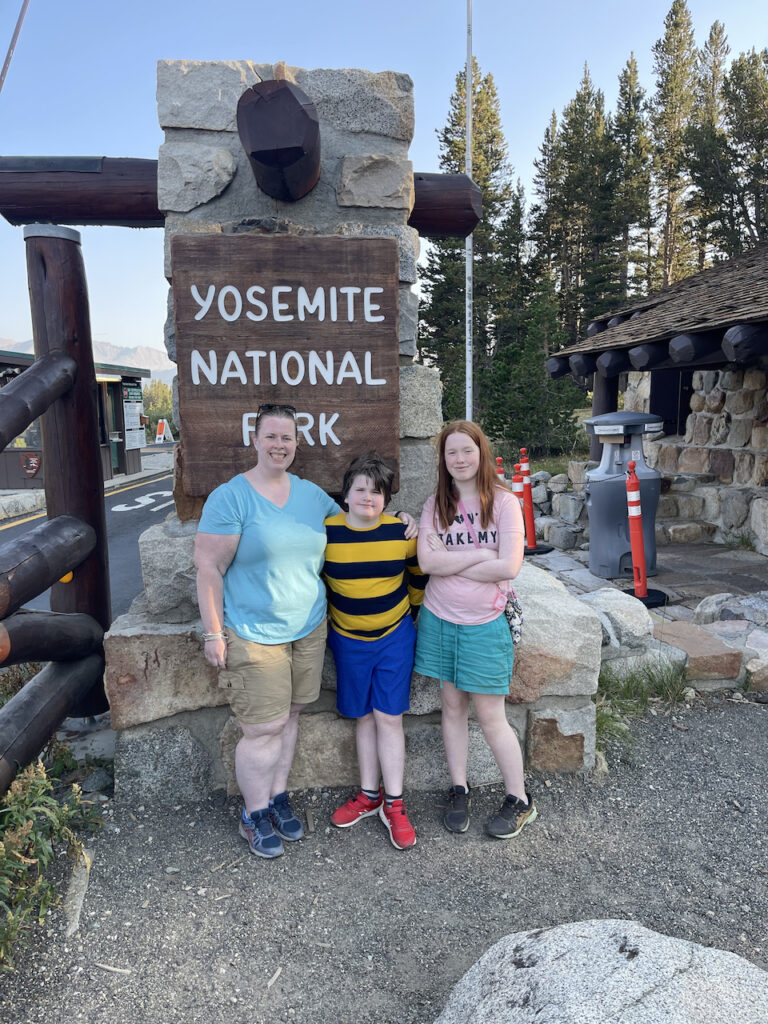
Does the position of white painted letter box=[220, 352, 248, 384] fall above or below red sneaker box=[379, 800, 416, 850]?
above

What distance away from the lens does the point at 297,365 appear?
2652 millimetres

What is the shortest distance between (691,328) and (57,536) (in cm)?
617

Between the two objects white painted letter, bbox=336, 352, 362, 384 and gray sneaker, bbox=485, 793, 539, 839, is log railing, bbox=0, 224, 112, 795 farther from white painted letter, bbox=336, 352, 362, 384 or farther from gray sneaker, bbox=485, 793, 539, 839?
gray sneaker, bbox=485, 793, 539, 839

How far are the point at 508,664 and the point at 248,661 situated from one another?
0.93 m

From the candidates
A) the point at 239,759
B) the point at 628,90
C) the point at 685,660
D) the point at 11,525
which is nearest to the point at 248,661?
the point at 239,759

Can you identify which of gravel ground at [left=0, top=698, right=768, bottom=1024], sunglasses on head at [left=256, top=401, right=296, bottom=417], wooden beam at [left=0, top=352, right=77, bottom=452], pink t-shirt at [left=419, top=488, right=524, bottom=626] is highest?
wooden beam at [left=0, top=352, right=77, bottom=452]

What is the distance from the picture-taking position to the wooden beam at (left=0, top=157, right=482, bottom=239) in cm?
275

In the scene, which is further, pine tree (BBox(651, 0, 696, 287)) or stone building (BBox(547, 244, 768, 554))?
pine tree (BBox(651, 0, 696, 287))

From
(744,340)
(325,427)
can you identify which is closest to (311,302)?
(325,427)

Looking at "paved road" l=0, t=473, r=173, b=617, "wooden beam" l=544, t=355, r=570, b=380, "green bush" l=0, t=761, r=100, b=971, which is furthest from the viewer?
"wooden beam" l=544, t=355, r=570, b=380

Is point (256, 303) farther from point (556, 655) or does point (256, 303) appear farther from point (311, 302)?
point (556, 655)

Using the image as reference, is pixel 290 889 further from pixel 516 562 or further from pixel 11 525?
pixel 11 525

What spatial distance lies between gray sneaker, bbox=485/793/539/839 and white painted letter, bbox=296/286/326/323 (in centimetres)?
200

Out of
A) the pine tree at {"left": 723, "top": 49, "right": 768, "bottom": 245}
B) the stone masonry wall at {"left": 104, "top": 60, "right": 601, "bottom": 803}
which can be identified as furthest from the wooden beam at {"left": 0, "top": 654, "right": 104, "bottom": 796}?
the pine tree at {"left": 723, "top": 49, "right": 768, "bottom": 245}
